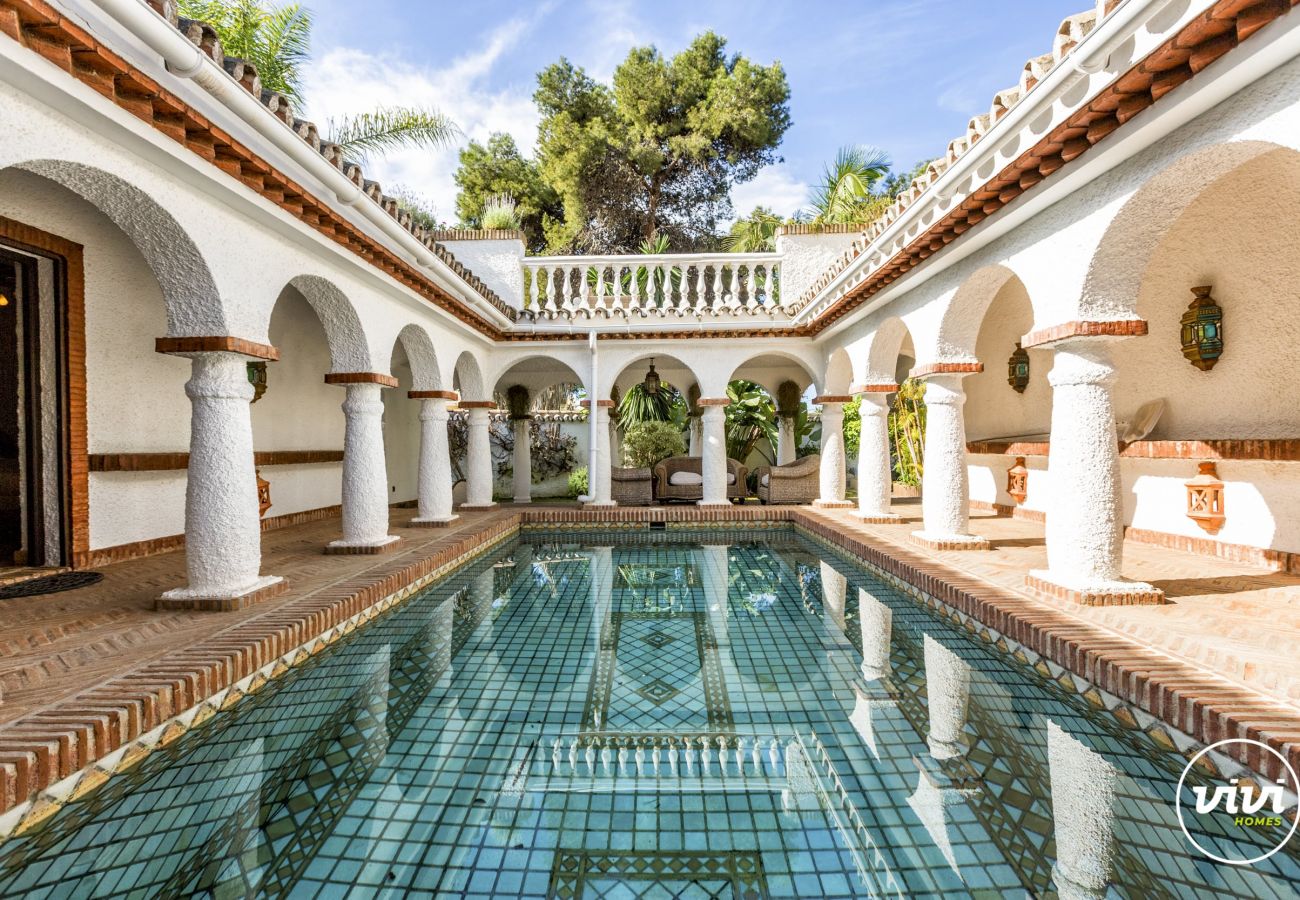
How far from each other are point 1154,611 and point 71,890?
5768 millimetres

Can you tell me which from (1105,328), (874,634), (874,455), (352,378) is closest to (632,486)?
(874,455)

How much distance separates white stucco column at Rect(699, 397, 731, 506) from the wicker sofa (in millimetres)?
552

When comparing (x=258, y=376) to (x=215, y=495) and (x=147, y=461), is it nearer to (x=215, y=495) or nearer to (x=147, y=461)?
(x=147, y=461)

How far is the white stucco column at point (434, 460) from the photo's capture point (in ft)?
30.7

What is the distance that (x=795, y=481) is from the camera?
39.4 feet

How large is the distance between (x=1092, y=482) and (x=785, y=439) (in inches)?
411

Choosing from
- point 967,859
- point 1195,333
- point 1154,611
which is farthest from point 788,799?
point 1195,333

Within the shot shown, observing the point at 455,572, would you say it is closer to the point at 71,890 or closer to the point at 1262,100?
the point at 71,890

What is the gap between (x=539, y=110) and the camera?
2120 cm

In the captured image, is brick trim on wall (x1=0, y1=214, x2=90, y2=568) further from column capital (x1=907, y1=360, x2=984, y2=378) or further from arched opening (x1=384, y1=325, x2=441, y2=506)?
column capital (x1=907, y1=360, x2=984, y2=378)

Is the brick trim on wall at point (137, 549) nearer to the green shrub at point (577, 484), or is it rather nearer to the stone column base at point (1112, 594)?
the green shrub at point (577, 484)

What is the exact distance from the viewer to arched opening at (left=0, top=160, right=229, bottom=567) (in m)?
6.12

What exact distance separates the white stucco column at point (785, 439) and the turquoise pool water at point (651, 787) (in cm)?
1021

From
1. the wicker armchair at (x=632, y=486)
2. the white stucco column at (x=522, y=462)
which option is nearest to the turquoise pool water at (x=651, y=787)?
the wicker armchair at (x=632, y=486)
